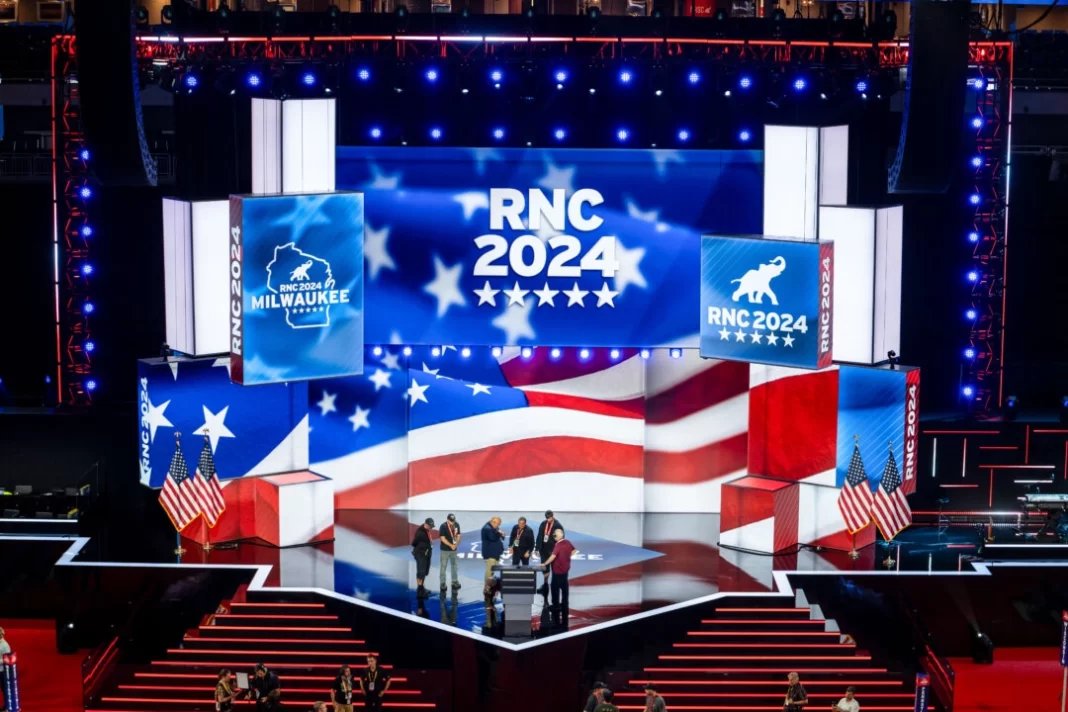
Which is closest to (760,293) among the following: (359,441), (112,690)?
(359,441)

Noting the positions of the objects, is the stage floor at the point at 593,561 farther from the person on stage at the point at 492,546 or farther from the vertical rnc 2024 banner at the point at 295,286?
the vertical rnc 2024 banner at the point at 295,286

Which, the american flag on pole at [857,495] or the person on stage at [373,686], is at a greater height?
the american flag on pole at [857,495]

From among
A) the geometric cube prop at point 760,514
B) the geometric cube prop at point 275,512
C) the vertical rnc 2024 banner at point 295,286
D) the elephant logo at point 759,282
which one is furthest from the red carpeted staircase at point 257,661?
the elephant logo at point 759,282

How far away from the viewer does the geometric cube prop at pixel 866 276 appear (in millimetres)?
21469

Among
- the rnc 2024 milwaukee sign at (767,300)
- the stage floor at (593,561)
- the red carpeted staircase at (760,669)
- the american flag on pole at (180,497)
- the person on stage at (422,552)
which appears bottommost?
the red carpeted staircase at (760,669)

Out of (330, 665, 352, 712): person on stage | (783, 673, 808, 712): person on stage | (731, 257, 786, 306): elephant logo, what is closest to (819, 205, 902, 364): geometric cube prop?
(731, 257, 786, 306): elephant logo

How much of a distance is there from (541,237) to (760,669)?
6.65m

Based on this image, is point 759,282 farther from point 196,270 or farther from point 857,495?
point 196,270

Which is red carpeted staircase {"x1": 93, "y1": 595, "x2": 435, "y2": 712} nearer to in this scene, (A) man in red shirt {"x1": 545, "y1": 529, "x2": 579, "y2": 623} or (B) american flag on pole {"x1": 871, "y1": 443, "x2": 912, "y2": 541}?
(A) man in red shirt {"x1": 545, "y1": 529, "x2": 579, "y2": 623}

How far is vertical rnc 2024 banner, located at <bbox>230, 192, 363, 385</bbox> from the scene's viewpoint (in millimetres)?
20938

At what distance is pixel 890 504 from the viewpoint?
71.0 feet

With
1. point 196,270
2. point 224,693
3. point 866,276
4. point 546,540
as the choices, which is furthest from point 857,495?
point 196,270

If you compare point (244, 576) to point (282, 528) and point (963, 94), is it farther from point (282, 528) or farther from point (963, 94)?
point (963, 94)

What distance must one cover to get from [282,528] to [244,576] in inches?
52.6
